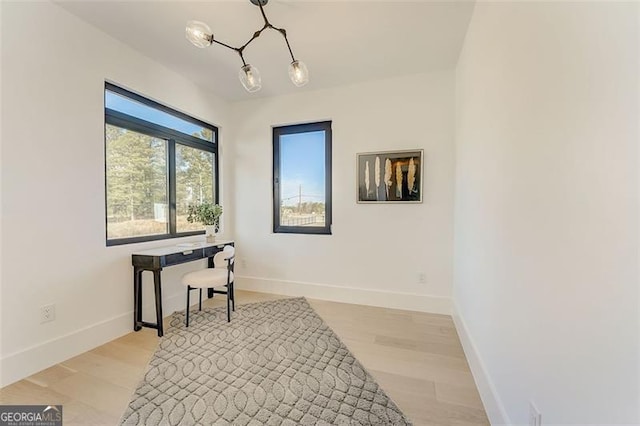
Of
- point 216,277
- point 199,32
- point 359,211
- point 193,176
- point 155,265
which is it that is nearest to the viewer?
point 199,32

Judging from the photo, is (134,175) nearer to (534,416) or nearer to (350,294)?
(350,294)

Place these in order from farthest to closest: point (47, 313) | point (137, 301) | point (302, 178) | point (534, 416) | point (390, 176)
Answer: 1. point (302, 178)
2. point (390, 176)
3. point (137, 301)
4. point (47, 313)
5. point (534, 416)

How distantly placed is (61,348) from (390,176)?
10.9 feet

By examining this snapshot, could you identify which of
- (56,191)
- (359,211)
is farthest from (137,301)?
(359,211)

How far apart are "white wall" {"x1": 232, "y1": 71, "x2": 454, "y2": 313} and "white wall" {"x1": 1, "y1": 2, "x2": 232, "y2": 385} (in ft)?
5.04

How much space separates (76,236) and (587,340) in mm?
3059

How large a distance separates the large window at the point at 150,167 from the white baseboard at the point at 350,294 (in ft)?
3.58

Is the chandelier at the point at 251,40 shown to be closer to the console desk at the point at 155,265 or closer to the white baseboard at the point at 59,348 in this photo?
the console desk at the point at 155,265

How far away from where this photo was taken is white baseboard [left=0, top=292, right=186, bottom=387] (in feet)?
5.77

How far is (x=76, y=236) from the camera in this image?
7.03ft

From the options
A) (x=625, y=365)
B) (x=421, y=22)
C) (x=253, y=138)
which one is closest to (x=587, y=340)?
(x=625, y=365)

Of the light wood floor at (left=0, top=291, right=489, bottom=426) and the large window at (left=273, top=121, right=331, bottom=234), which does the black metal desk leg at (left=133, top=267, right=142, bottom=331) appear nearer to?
the light wood floor at (left=0, top=291, right=489, bottom=426)

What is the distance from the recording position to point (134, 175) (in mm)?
2666

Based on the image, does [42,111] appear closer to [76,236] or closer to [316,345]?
[76,236]
